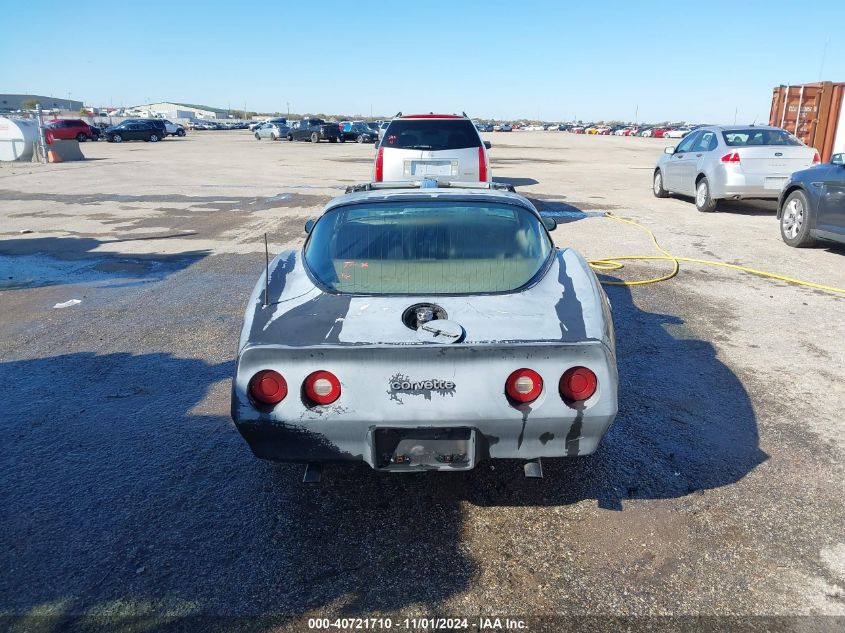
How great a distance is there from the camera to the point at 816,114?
18.3m

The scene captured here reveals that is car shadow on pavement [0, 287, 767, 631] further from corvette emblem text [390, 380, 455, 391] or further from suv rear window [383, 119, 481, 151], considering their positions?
suv rear window [383, 119, 481, 151]

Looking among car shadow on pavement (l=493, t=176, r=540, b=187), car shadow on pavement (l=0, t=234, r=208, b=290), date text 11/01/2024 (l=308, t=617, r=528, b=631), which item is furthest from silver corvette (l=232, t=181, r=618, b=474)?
car shadow on pavement (l=493, t=176, r=540, b=187)

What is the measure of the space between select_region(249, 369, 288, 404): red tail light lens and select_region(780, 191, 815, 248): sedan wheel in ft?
28.0

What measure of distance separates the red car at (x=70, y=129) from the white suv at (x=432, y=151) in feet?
122

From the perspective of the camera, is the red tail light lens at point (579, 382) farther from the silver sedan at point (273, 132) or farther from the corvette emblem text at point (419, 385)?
the silver sedan at point (273, 132)

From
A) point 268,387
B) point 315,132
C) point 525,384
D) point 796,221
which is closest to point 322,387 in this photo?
point 268,387

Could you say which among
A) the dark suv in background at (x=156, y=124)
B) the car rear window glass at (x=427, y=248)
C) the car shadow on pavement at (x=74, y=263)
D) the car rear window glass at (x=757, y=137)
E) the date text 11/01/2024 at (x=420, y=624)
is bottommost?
the date text 11/01/2024 at (x=420, y=624)

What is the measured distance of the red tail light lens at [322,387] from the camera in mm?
2766

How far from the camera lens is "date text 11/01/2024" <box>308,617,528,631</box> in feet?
8.09

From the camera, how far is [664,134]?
79875 mm

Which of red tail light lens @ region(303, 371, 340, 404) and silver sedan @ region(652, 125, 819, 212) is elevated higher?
silver sedan @ region(652, 125, 819, 212)

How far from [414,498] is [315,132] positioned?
159 feet

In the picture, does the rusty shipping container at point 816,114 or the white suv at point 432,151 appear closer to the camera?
the white suv at point 432,151

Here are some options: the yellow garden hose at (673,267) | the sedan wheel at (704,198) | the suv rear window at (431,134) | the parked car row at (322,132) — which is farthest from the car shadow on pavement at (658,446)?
the parked car row at (322,132)
